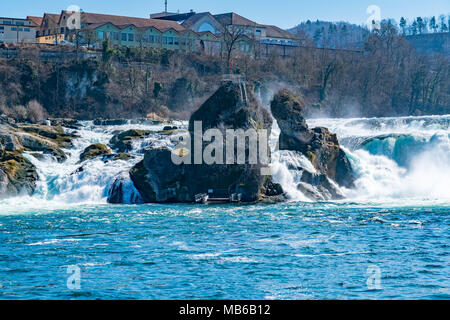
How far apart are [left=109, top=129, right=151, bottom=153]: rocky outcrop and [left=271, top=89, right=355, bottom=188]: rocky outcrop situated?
43.0 ft

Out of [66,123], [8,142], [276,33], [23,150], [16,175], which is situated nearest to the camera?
[16,175]

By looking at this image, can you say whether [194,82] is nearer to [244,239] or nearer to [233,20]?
[233,20]

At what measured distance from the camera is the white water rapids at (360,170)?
50844mm

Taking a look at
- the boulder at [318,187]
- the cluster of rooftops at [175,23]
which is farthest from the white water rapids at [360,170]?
the cluster of rooftops at [175,23]

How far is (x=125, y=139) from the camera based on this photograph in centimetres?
6188

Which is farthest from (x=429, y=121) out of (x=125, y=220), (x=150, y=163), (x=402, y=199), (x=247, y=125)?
(x=125, y=220)

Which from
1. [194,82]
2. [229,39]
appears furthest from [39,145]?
[229,39]

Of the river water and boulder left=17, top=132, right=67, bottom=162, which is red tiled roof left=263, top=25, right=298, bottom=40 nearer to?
the river water

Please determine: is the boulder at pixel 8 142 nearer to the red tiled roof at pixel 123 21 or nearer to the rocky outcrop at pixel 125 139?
the rocky outcrop at pixel 125 139

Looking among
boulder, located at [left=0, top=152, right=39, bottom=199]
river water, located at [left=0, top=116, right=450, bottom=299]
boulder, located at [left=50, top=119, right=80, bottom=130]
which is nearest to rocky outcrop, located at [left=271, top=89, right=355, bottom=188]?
river water, located at [left=0, top=116, right=450, bottom=299]

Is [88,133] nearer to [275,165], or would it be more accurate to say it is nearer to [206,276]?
[275,165]

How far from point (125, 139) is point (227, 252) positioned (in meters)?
31.9

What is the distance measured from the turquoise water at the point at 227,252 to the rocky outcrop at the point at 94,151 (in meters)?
11.9

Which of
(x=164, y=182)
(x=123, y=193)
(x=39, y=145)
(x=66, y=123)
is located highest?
(x=66, y=123)
